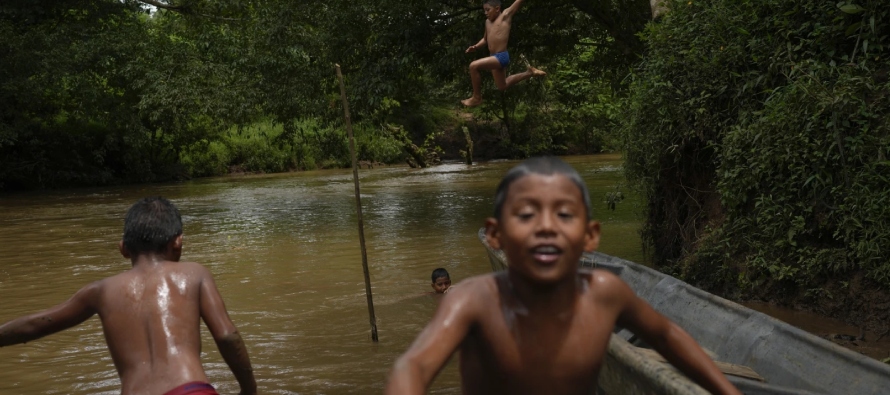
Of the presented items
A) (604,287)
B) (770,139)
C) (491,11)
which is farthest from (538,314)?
(491,11)

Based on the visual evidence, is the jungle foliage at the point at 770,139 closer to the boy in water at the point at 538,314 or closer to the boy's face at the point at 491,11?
the boy's face at the point at 491,11

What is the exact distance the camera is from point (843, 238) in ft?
21.4

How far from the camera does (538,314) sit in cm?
224

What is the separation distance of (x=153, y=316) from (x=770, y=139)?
5.36 meters

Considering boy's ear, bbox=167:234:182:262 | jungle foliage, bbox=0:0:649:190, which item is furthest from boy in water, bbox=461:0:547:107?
boy's ear, bbox=167:234:182:262

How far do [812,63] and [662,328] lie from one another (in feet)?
17.8

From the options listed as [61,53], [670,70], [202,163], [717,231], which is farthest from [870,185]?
[202,163]

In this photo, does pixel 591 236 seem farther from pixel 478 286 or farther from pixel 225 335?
pixel 225 335

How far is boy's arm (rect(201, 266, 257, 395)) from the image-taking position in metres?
3.14

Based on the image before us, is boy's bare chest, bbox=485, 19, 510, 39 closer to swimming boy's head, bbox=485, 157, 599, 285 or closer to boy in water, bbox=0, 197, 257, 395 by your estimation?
boy in water, bbox=0, 197, 257, 395

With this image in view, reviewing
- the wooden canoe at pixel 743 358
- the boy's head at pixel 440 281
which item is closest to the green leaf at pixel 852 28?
the wooden canoe at pixel 743 358

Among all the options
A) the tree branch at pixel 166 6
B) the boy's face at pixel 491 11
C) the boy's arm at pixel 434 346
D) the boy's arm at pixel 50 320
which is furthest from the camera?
the tree branch at pixel 166 6

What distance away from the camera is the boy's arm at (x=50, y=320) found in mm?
3127

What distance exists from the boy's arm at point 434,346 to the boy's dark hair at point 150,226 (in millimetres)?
1388
